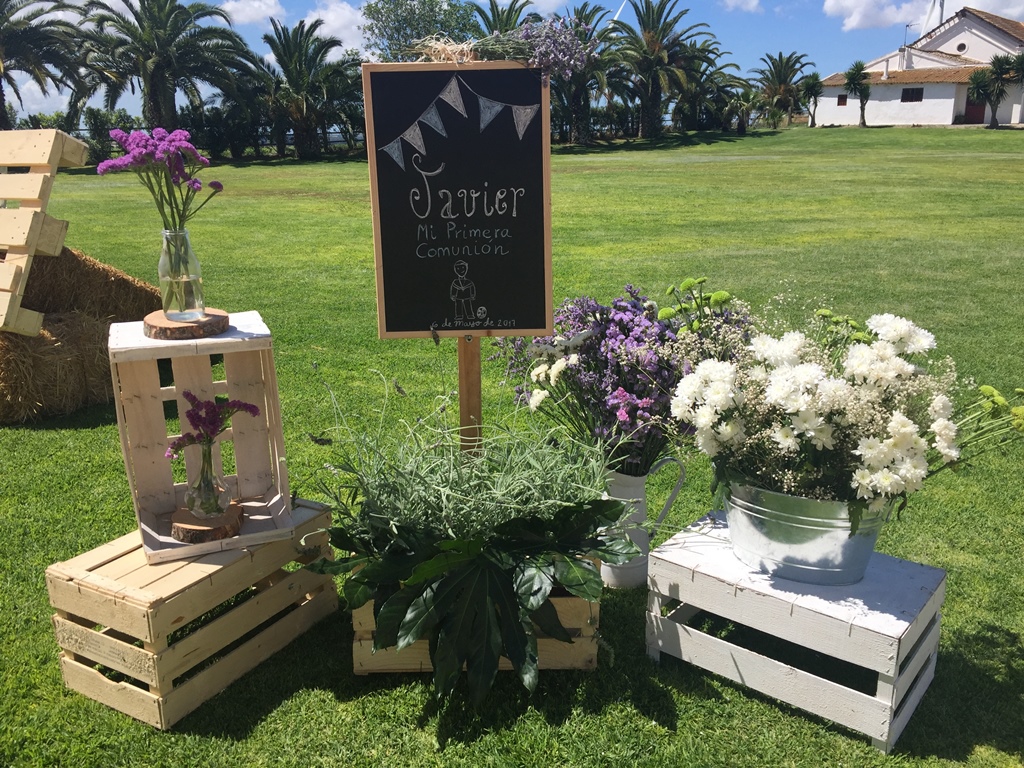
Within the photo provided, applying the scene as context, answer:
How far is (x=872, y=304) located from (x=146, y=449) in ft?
22.6

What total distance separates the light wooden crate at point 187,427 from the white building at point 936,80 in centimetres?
4816

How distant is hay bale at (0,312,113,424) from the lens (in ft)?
16.1

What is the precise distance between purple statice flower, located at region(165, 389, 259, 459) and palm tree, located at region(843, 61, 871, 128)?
156 ft

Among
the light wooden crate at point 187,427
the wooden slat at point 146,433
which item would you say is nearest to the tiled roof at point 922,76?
the light wooden crate at point 187,427

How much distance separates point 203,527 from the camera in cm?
273

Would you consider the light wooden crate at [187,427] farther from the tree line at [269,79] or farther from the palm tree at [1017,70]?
the palm tree at [1017,70]

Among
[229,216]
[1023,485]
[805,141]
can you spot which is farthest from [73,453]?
[805,141]

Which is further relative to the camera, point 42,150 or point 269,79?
point 269,79

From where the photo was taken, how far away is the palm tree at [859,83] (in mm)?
→ 43094

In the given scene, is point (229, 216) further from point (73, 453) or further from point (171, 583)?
point (171, 583)

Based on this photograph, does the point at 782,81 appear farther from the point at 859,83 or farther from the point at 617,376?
the point at 617,376

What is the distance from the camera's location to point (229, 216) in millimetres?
14609

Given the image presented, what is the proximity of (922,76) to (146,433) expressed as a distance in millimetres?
50398

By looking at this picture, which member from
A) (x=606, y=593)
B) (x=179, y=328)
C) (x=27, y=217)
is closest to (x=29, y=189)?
(x=27, y=217)
